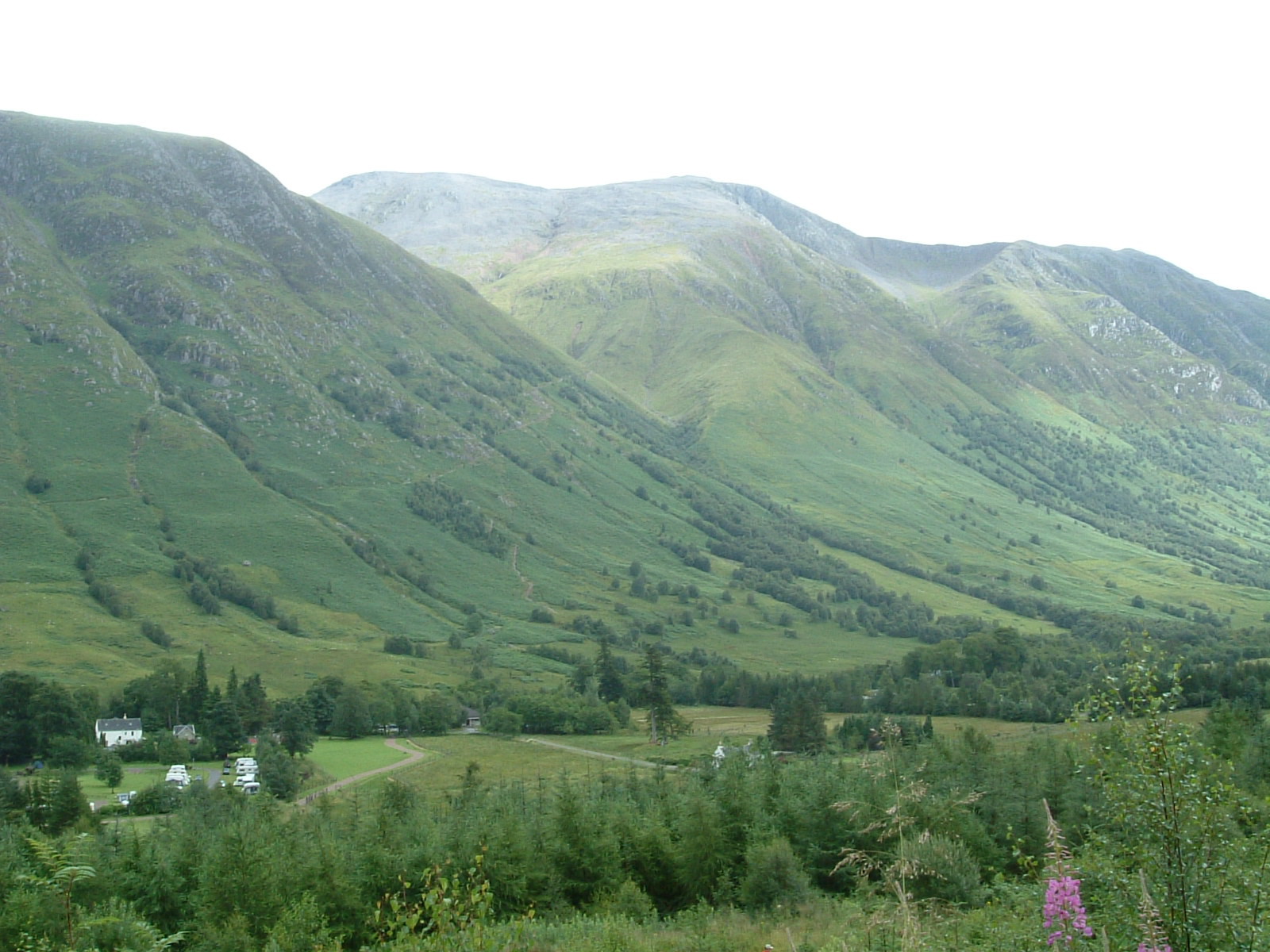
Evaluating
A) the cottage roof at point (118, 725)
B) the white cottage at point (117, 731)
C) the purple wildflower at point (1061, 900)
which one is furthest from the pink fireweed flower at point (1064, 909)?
the cottage roof at point (118, 725)

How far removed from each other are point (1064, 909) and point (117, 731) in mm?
133998

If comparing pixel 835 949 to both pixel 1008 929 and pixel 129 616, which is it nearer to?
pixel 1008 929

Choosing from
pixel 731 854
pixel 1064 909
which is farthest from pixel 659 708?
pixel 1064 909

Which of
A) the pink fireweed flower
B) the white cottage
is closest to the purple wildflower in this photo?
the pink fireweed flower

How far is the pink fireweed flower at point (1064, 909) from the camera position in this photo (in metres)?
11.6

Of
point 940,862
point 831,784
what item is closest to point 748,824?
point 831,784

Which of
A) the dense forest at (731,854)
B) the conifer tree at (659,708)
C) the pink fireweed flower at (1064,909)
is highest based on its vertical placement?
the pink fireweed flower at (1064,909)

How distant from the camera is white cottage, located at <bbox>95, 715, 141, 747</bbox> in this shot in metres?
119

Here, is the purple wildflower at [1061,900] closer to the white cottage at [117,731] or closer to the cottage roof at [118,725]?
the white cottage at [117,731]

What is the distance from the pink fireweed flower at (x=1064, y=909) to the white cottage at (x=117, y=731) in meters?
127

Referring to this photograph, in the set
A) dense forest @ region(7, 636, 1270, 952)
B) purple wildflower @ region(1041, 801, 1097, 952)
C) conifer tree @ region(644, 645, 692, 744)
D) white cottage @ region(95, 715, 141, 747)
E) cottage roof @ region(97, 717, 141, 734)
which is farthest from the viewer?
conifer tree @ region(644, 645, 692, 744)

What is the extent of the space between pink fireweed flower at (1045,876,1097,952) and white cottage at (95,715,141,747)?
12721 centimetres

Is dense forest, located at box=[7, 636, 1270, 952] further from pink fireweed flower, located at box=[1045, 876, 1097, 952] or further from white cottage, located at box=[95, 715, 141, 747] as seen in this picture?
white cottage, located at box=[95, 715, 141, 747]

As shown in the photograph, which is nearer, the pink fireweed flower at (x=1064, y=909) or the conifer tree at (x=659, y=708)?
the pink fireweed flower at (x=1064, y=909)
